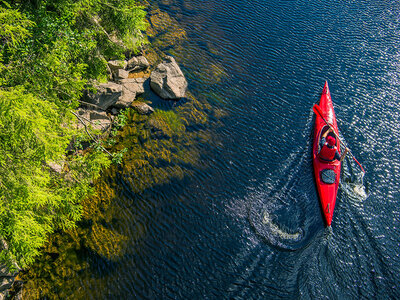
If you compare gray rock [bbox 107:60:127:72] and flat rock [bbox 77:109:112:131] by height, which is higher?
gray rock [bbox 107:60:127:72]

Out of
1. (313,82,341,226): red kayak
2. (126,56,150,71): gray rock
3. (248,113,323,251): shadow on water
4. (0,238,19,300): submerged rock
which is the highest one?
(126,56,150,71): gray rock

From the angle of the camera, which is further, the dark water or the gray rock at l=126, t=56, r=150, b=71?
the gray rock at l=126, t=56, r=150, b=71

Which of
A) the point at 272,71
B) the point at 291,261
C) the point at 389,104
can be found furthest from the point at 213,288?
the point at 389,104

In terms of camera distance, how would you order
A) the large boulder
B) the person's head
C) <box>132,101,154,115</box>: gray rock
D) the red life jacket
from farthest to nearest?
the large boulder → <box>132,101,154,115</box>: gray rock → the person's head → the red life jacket

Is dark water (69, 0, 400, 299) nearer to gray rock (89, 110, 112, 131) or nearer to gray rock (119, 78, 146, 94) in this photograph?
gray rock (89, 110, 112, 131)

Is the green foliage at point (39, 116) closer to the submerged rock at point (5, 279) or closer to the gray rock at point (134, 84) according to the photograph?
the submerged rock at point (5, 279)

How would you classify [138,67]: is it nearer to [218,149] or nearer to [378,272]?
[218,149]

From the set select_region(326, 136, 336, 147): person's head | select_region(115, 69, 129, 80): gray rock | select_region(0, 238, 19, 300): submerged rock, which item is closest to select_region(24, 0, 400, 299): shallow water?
select_region(326, 136, 336, 147): person's head

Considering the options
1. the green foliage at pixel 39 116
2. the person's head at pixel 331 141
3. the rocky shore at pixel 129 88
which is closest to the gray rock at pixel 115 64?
the rocky shore at pixel 129 88

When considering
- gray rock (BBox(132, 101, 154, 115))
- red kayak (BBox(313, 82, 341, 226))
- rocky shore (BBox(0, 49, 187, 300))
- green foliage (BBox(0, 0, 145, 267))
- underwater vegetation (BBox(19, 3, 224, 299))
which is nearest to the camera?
green foliage (BBox(0, 0, 145, 267))
